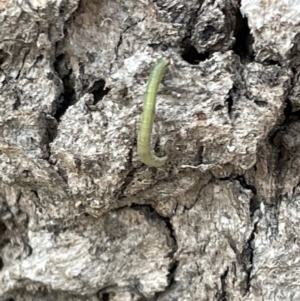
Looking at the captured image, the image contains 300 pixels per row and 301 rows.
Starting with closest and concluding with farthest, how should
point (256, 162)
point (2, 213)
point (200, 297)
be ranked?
point (256, 162)
point (200, 297)
point (2, 213)

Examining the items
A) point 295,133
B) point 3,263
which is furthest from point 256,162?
point 3,263

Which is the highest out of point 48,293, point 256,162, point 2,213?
point 256,162

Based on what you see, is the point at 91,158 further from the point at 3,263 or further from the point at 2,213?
the point at 3,263
